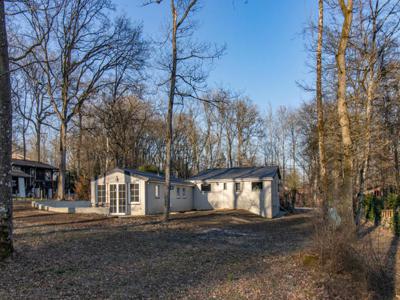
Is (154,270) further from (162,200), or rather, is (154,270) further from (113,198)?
(162,200)

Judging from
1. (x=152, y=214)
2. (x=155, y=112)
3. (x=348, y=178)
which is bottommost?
(x=152, y=214)

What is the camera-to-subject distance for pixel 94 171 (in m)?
42.9

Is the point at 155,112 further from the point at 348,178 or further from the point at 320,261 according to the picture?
the point at 320,261

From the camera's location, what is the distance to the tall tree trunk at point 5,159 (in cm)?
732

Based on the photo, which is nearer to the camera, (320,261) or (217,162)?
(320,261)

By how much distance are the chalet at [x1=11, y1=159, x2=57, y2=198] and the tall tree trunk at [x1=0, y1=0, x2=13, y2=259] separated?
115ft

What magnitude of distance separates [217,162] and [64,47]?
2582 centimetres

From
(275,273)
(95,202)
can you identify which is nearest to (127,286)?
(275,273)

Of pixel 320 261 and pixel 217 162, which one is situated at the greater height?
pixel 217 162

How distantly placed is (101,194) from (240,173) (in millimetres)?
11058

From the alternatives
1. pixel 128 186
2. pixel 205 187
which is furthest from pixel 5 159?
pixel 205 187

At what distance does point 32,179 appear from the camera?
44.3 metres

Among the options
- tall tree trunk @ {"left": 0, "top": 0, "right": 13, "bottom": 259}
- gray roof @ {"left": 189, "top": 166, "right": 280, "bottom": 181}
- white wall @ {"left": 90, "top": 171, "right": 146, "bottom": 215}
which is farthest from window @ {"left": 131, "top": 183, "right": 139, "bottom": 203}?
tall tree trunk @ {"left": 0, "top": 0, "right": 13, "bottom": 259}

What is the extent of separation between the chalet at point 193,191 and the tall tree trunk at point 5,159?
1266 centimetres
